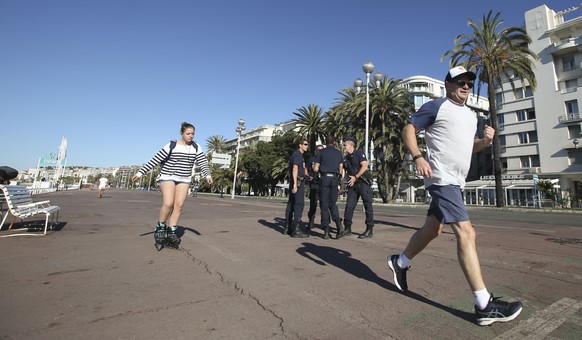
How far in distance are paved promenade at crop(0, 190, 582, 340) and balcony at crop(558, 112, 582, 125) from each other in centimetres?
4376

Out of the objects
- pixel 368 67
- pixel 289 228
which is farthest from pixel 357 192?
pixel 368 67

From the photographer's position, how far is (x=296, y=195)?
597 cm

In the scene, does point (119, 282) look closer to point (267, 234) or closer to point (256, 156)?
point (267, 234)

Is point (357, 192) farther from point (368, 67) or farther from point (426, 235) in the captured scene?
point (368, 67)

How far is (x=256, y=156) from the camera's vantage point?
198 ft

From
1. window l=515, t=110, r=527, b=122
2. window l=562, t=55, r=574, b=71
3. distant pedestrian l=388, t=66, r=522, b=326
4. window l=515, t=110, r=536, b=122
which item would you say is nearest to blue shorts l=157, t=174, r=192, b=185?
distant pedestrian l=388, t=66, r=522, b=326

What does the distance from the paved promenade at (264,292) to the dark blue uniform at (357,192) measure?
1.26 meters

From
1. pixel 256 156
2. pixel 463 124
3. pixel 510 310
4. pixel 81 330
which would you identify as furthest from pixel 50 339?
pixel 256 156

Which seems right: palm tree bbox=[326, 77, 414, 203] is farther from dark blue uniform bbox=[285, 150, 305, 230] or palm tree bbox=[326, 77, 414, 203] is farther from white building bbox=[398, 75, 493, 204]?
dark blue uniform bbox=[285, 150, 305, 230]

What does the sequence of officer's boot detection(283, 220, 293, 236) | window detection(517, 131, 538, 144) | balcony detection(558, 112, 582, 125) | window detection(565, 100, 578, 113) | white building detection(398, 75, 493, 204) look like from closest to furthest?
officer's boot detection(283, 220, 293, 236)
balcony detection(558, 112, 582, 125)
window detection(565, 100, 578, 113)
window detection(517, 131, 538, 144)
white building detection(398, 75, 493, 204)

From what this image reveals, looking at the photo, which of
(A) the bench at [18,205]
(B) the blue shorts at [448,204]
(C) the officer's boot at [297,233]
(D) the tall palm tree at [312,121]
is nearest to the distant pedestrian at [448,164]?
(B) the blue shorts at [448,204]

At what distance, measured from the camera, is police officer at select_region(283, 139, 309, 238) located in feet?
19.2

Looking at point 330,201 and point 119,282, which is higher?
point 330,201

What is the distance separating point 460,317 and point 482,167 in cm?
5912
